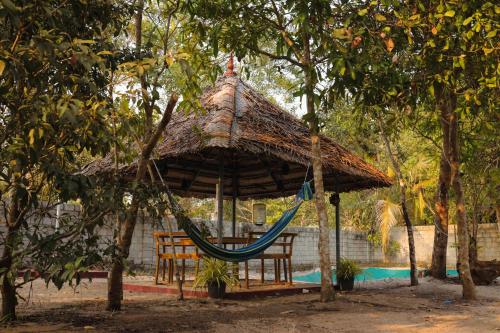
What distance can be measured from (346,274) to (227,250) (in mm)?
2271

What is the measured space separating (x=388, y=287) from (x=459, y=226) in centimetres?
189

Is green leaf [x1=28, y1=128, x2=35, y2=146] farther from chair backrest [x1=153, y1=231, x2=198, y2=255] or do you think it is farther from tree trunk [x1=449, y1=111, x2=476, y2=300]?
tree trunk [x1=449, y1=111, x2=476, y2=300]

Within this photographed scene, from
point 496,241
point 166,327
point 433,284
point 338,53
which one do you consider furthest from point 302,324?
point 496,241

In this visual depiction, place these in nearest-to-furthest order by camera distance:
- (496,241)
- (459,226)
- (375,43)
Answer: (375,43), (459,226), (496,241)

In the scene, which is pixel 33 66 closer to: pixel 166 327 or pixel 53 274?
pixel 53 274

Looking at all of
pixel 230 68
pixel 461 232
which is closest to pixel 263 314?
pixel 461 232

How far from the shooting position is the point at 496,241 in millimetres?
12266

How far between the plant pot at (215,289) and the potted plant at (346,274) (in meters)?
1.92

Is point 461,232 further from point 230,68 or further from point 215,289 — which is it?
point 230,68

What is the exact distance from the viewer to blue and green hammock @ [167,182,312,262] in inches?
149

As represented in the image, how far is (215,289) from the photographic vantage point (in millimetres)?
4973

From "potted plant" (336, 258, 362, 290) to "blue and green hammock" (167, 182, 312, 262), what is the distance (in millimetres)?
1375

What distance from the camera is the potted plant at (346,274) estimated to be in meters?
6.28

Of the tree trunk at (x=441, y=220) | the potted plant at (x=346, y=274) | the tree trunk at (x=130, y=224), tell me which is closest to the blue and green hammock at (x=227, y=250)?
the tree trunk at (x=130, y=224)
